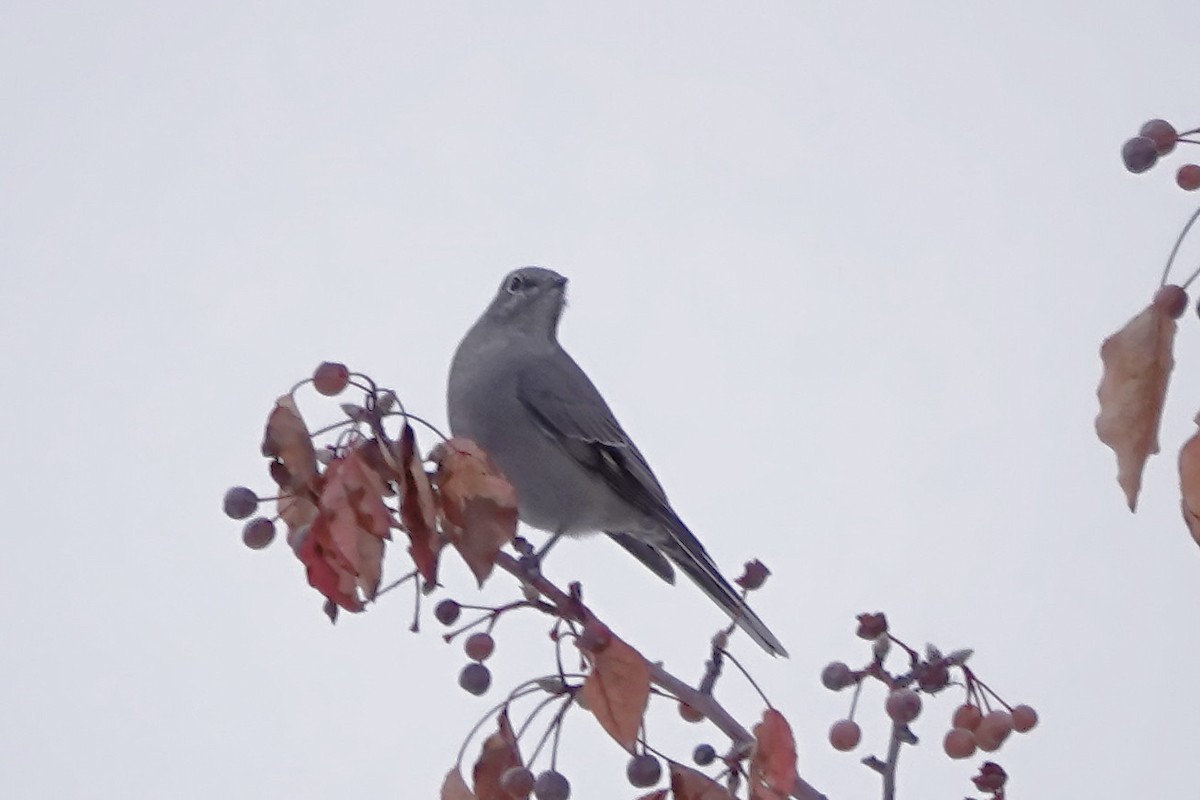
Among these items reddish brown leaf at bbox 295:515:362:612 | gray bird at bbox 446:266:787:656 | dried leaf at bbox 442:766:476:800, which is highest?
gray bird at bbox 446:266:787:656

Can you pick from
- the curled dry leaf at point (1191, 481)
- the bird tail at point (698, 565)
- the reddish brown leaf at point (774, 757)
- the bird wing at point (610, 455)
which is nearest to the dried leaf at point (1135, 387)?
the curled dry leaf at point (1191, 481)

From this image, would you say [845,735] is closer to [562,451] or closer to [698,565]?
[698,565]

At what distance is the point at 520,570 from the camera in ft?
9.18

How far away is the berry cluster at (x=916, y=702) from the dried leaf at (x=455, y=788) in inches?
28.0

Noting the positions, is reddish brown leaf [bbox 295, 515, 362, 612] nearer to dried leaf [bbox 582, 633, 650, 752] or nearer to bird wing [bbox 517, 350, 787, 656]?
dried leaf [bbox 582, 633, 650, 752]

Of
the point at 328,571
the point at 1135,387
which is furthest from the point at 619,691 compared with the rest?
the point at 1135,387

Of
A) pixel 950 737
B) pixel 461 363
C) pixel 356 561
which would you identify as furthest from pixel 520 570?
pixel 461 363

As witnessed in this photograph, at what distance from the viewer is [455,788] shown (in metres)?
2.63

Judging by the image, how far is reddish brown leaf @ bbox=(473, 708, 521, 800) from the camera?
2.57 m

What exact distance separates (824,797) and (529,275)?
4.05m

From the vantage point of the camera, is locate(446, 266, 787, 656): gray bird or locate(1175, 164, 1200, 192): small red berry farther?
locate(446, 266, 787, 656): gray bird

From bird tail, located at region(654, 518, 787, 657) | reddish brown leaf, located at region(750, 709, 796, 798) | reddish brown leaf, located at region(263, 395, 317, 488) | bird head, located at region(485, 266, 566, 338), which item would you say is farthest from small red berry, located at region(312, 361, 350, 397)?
bird head, located at region(485, 266, 566, 338)

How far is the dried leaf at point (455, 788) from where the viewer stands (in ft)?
8.59

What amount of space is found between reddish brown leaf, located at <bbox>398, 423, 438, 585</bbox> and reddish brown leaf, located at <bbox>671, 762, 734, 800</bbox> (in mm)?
542
